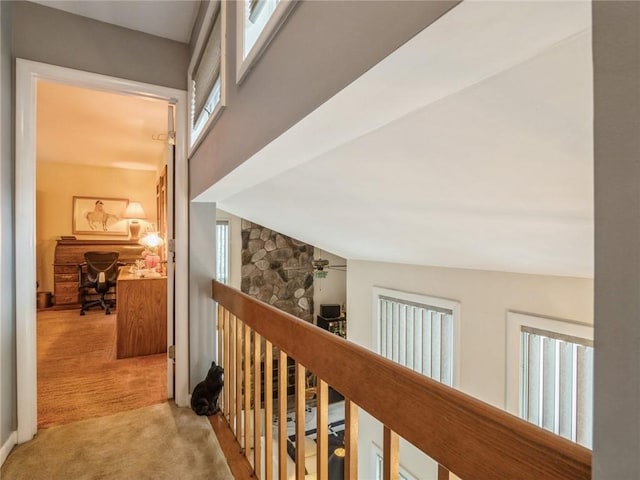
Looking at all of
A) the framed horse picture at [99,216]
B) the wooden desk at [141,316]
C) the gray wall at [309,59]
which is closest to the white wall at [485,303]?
the gray wall at [309,59]

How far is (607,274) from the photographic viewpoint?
31cm

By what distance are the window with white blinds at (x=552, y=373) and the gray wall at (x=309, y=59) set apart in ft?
6.55

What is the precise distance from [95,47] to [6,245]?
1.24 meters

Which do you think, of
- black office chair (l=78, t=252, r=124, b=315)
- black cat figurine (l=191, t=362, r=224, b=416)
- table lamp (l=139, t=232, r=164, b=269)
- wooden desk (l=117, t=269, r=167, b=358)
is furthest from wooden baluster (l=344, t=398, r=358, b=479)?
black office chair (l=78, t=252, r=124, b=315)

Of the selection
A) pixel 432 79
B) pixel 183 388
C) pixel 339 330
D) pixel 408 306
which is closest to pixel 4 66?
pixel 183 388

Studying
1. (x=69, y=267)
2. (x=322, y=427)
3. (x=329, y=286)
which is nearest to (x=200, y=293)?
(x=322, y=427)

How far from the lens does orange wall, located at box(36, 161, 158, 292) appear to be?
580cm

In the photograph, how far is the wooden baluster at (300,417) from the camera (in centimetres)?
116

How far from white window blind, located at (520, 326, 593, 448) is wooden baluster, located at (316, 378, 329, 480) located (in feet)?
5.54

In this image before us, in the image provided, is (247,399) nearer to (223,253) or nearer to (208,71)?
(208,71)

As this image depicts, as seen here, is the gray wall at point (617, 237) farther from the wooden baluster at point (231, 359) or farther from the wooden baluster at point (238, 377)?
the wooden baluster at point (231, 359)

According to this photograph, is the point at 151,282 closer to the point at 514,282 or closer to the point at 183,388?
the point at 183,388

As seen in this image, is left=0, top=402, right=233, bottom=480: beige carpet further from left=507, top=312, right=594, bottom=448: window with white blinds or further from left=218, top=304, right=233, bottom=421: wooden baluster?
left=507, top=312, right=594, bottom=448: window with white blinds

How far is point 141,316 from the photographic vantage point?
335cm
